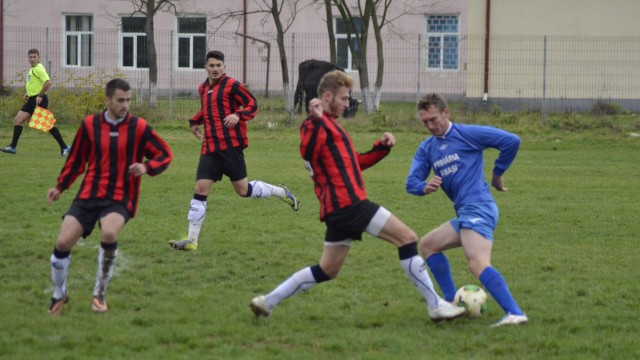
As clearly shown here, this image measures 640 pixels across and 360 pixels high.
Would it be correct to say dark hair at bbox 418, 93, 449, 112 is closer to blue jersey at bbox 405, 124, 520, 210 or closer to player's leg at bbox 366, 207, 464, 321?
blue jersey at bbox 405, 124, 520, 210

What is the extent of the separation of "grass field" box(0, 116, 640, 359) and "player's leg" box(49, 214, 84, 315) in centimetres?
12

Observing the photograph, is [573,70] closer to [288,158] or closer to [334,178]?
[288,158]

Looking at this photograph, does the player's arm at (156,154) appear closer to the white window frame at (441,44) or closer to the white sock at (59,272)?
the white sock at (59,272)

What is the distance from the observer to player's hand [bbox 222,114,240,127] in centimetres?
950

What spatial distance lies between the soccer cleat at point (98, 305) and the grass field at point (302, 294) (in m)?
0.06

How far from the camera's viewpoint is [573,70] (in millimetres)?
24578

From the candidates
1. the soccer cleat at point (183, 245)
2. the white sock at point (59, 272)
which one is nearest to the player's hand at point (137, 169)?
the white sock at point (59, 272)

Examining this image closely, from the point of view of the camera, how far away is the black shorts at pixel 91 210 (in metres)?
6.54

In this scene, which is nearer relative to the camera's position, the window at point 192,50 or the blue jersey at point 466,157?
the blue jersey at point 466,157

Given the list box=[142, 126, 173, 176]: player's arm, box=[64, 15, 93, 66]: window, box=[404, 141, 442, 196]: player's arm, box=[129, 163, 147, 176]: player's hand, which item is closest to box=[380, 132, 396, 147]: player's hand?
box=[404, 141, 442, 196]: player's arm

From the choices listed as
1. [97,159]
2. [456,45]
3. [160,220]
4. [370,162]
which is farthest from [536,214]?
[456,45]

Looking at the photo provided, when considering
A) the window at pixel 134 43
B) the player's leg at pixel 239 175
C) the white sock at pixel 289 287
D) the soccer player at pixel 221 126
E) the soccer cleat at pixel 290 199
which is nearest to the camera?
the white sock at pixel 289 287

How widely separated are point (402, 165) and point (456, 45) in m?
14.3

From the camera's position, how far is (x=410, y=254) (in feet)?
20.9
